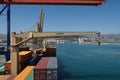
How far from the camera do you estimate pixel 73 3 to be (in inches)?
1179

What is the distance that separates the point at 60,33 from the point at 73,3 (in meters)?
5.45

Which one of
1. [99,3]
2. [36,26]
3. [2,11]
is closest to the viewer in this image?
[99,3]

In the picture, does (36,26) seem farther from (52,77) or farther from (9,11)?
(52,77)

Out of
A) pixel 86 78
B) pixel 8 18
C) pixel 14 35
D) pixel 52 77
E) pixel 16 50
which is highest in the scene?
pixel 8 18

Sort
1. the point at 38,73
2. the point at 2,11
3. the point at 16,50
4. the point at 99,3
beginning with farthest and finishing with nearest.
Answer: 1. the point at 2,11
2. the point at 16,50
3. the point at 99,3
4. the point at 38,73

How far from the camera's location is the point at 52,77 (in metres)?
24.4

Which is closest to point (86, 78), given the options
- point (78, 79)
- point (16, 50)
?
point (78, 79)

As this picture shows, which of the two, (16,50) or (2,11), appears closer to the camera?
(16,50)

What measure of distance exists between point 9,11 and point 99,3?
19584 mm

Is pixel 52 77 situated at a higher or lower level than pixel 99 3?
lower

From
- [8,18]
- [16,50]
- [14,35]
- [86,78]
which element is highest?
[8,18]

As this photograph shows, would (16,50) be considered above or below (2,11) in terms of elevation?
below

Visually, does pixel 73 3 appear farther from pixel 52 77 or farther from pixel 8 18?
pixel 8 18

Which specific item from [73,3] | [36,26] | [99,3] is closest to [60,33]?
[73,3]
